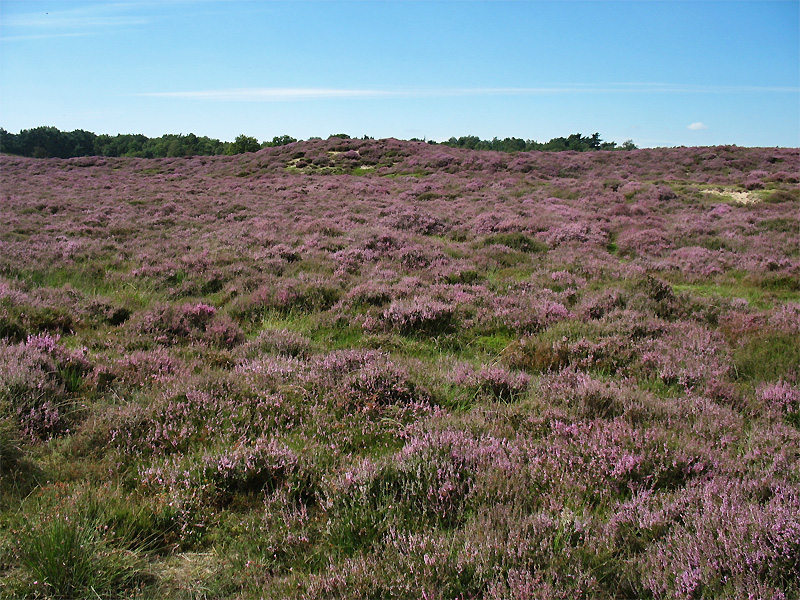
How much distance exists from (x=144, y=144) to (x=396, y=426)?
312 ft

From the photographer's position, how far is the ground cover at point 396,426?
241 cm

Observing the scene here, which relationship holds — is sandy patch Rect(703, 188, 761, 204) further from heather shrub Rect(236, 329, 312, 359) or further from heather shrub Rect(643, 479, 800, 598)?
heather shrub Rect(643, 479, 800, 598)

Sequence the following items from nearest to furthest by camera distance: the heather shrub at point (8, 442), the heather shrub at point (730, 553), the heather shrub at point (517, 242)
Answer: the heather shrub at point (730, 553) < the heather shrub at point (8, 442) < the heather shrub at point (517, 242)

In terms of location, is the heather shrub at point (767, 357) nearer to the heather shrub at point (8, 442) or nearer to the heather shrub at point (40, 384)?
the heather shrub at point (8, 442)

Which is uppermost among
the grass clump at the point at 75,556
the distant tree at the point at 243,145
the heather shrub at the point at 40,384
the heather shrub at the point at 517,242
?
the distant tree at the point at 243,145

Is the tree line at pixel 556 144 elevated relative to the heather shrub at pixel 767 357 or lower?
elevated

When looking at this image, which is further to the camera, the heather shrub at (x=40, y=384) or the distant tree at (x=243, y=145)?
the distant tree at (x=243, y=145)

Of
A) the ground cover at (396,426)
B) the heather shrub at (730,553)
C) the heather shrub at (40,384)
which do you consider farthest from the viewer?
the heather shrub at (40,384)

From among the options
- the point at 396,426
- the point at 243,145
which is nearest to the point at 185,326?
the point at 396,426

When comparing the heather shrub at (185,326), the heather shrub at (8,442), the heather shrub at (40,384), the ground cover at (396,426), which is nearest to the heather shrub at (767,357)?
the ground cover at (396,426)

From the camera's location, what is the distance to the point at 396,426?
4.08 m

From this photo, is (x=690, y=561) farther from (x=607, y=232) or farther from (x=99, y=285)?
(x=607, y=232)

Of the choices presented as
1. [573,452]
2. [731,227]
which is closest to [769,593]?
[573,452]

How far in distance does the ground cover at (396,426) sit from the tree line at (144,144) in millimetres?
59180
